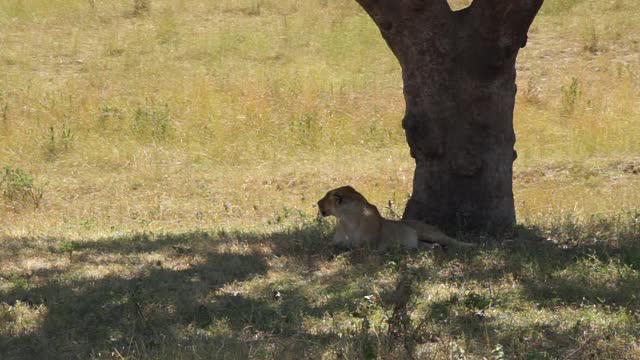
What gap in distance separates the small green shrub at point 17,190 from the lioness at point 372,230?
18.3 ft

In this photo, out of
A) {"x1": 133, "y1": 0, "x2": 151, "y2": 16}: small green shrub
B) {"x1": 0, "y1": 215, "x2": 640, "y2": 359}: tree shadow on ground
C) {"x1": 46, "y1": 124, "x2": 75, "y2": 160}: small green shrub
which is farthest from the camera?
{"x1": 133, "y1": 0, "x2": 151, "y2": 16}: small green shrub

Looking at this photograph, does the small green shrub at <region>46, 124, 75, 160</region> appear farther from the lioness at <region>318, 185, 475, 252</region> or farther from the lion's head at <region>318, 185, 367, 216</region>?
the lioness at <region>318, 185, 475, 252</region>

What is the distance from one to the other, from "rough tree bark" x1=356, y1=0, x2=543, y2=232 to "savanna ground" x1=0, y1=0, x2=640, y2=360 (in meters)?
0.48

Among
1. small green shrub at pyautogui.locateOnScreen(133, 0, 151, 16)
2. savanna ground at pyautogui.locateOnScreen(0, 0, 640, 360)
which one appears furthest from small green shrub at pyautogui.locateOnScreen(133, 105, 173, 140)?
small green shrub at pyautogui.locateOnScreen(133, 0, 151, 16)

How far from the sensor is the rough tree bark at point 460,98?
7910 mm

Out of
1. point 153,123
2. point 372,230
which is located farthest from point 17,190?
point 372,230

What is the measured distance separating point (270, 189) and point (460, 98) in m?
5.11

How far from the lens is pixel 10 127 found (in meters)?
15.1

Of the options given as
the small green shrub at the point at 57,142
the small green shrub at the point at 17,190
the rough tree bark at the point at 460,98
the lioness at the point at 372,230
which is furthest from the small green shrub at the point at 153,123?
the lioness at the point at 372,230

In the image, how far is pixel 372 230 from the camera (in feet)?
25.2

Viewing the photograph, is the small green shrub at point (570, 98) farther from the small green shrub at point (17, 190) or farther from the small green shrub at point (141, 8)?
the small green shrub at point (141, 8)

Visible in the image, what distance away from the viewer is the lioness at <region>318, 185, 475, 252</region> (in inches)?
300

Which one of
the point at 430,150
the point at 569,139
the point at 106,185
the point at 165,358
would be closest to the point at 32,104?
the point at 106,185

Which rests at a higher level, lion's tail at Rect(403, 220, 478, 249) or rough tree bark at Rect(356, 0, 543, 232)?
rough tree bark at Rect(356, 0, 543, 232)
